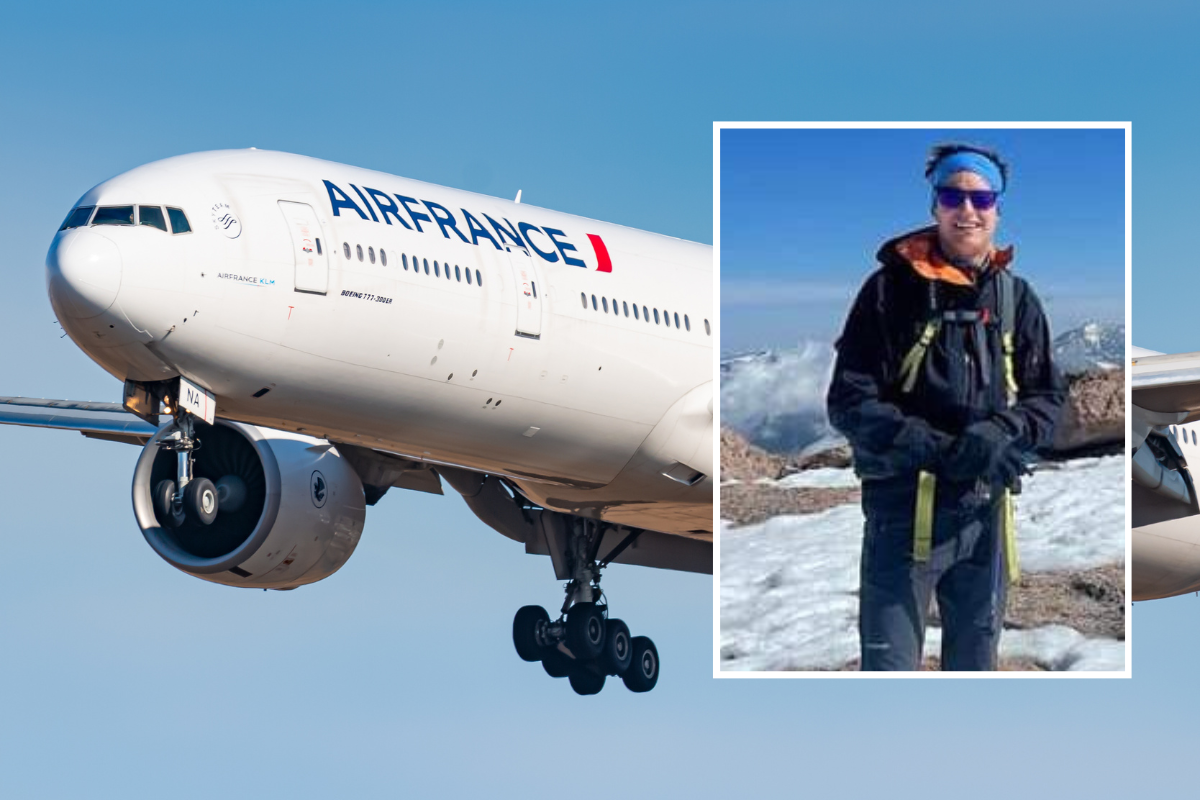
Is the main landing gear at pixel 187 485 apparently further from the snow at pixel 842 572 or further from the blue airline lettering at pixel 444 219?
the snow at pixel 842 572

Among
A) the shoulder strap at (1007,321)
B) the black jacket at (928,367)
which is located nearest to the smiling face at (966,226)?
the black jacket at (928,367)

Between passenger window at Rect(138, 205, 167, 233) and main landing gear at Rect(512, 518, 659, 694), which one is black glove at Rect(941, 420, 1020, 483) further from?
main landing gear at Rect(512, 518, 659, 694)

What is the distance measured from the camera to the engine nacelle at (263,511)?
3441 cm

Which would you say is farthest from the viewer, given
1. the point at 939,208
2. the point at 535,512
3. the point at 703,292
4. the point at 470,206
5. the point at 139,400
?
the point at 535,512

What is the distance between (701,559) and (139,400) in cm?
1245

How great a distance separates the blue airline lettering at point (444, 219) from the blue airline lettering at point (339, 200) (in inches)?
45.2

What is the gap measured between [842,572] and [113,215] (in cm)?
901

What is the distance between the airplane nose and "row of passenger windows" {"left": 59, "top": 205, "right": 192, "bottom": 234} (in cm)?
49

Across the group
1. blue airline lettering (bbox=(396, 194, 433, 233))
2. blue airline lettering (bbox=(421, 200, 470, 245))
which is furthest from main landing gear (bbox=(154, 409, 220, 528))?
blue airline lettering (bbox=(421, 200, 470, 245))

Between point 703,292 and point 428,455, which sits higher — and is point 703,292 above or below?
above

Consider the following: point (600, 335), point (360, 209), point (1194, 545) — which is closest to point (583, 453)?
point (600, 335)

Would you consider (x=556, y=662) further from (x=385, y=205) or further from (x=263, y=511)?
(x=385, y=205)

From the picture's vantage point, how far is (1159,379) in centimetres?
3036

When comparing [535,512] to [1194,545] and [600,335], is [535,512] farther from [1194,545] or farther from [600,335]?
[1194,545]
